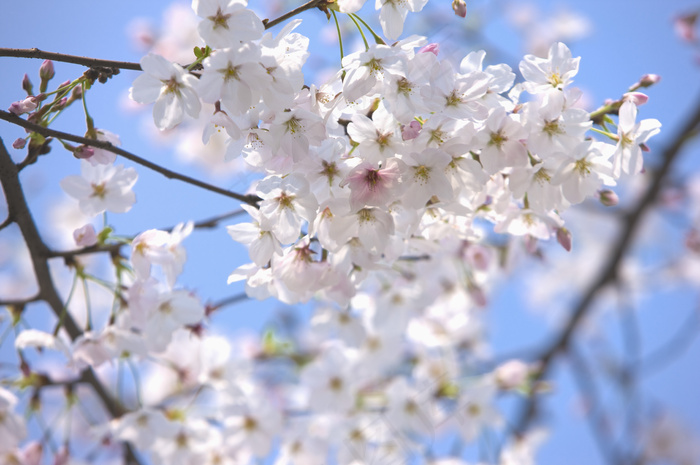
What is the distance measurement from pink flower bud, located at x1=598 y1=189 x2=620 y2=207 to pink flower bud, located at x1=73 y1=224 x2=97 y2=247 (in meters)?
1.13

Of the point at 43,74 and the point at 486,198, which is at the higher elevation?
the point at 43,74

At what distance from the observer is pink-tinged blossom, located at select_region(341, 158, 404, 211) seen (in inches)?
40.0

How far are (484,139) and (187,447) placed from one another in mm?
1466

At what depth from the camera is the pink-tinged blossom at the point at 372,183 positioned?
1.02m

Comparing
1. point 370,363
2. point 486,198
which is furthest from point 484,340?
point 486,198

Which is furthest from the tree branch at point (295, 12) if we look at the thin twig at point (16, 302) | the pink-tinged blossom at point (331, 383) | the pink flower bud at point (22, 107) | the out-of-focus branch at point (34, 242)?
the pink-tinged blossom at point (331, 383)

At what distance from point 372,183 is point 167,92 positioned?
40 cm

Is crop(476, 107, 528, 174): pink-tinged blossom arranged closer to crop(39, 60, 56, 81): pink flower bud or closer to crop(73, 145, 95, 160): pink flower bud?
crop(73, 145, 95, 160): pink flower bud

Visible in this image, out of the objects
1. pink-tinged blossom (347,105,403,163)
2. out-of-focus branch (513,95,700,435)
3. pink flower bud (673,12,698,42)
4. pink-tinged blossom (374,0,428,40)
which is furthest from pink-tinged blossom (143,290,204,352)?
pink flower bud (673,12,698,42)

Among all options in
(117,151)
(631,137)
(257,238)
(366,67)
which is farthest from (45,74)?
(631,137)

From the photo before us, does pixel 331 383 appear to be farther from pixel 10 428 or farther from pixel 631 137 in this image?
pixel 631 137

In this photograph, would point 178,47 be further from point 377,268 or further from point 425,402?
point 377,268

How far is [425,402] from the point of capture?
2270 mm

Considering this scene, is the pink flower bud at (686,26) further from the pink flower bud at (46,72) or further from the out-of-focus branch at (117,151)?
the pink flower bud at (46,72)
